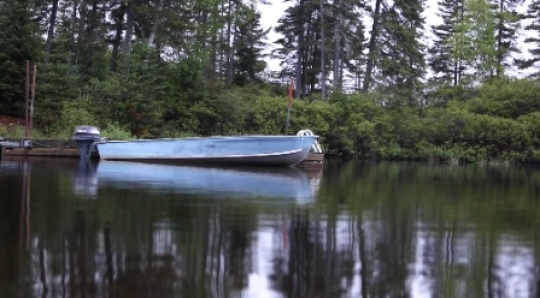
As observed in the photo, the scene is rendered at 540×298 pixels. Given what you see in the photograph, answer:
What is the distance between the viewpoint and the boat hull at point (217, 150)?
Result: 74.4 ft

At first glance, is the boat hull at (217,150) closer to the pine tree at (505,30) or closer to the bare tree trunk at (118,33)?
the bare tree trunk at (118,33)

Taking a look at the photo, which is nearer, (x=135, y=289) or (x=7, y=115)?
(x=135, y=289)

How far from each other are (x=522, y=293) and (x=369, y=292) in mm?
1362

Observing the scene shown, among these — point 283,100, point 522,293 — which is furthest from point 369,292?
point 283,100

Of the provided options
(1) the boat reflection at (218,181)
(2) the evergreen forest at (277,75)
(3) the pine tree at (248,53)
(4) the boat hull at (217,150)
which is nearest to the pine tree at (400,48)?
(2) the evergreen forest at (277,75)

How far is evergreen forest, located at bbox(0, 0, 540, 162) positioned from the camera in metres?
29.6

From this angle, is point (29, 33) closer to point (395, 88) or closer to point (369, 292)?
point (395, 88)

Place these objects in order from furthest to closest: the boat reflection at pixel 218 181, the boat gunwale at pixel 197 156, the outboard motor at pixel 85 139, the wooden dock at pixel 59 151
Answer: the wooden dock at pixel 59 151 < the outboard motor at pixel 85 139 < the boat gunwale at pixel 197 156 < the boat reflection at pixel 218 181

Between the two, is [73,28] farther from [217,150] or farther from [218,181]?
[218,181]

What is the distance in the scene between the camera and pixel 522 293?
5.84m

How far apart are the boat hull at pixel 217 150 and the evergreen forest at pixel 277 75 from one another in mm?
2578

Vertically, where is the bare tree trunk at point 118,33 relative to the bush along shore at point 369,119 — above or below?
above

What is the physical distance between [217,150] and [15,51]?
1190 cm

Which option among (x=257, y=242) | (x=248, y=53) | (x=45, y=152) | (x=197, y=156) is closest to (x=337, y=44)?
(x=248, y=53)
